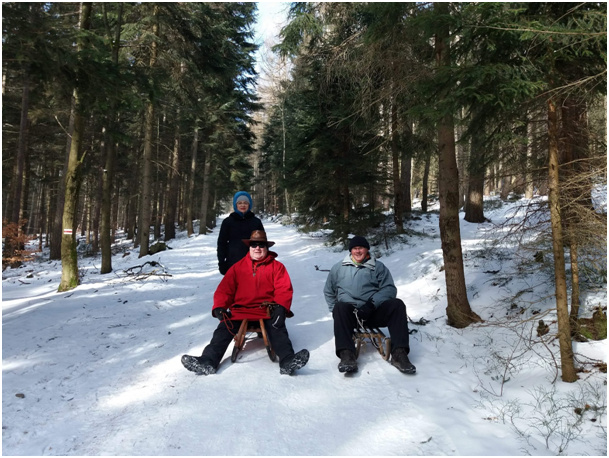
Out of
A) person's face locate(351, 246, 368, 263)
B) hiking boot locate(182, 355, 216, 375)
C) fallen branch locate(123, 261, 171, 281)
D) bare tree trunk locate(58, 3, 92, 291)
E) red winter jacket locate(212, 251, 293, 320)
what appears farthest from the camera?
fallen branch locate(123, 261, 171, 281)

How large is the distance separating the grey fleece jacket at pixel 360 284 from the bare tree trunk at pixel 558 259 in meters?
1.93

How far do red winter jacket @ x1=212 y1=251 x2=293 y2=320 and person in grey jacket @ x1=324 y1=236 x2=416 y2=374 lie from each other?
0.73 meters

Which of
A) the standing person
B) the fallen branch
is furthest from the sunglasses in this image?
the fallen branch

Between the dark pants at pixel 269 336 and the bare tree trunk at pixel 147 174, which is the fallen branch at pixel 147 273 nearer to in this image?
the bare tree trunk at pixel 147 174

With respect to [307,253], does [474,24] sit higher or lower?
higher

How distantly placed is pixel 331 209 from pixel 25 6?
12216 millimetres

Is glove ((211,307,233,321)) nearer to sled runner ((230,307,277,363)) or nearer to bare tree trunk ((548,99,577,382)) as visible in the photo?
sled runner ((230,307,277,363))

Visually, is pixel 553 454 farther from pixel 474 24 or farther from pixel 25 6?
pixel 25 6

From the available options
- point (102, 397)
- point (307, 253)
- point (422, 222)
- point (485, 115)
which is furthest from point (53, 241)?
point (485, 115)

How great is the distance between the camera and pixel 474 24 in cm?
410

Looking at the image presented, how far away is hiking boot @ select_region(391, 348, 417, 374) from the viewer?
13.4 feet

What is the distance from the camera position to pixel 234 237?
5812 mm

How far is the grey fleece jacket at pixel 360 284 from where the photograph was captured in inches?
185

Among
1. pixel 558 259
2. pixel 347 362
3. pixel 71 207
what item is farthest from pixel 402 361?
pixel 71 207
